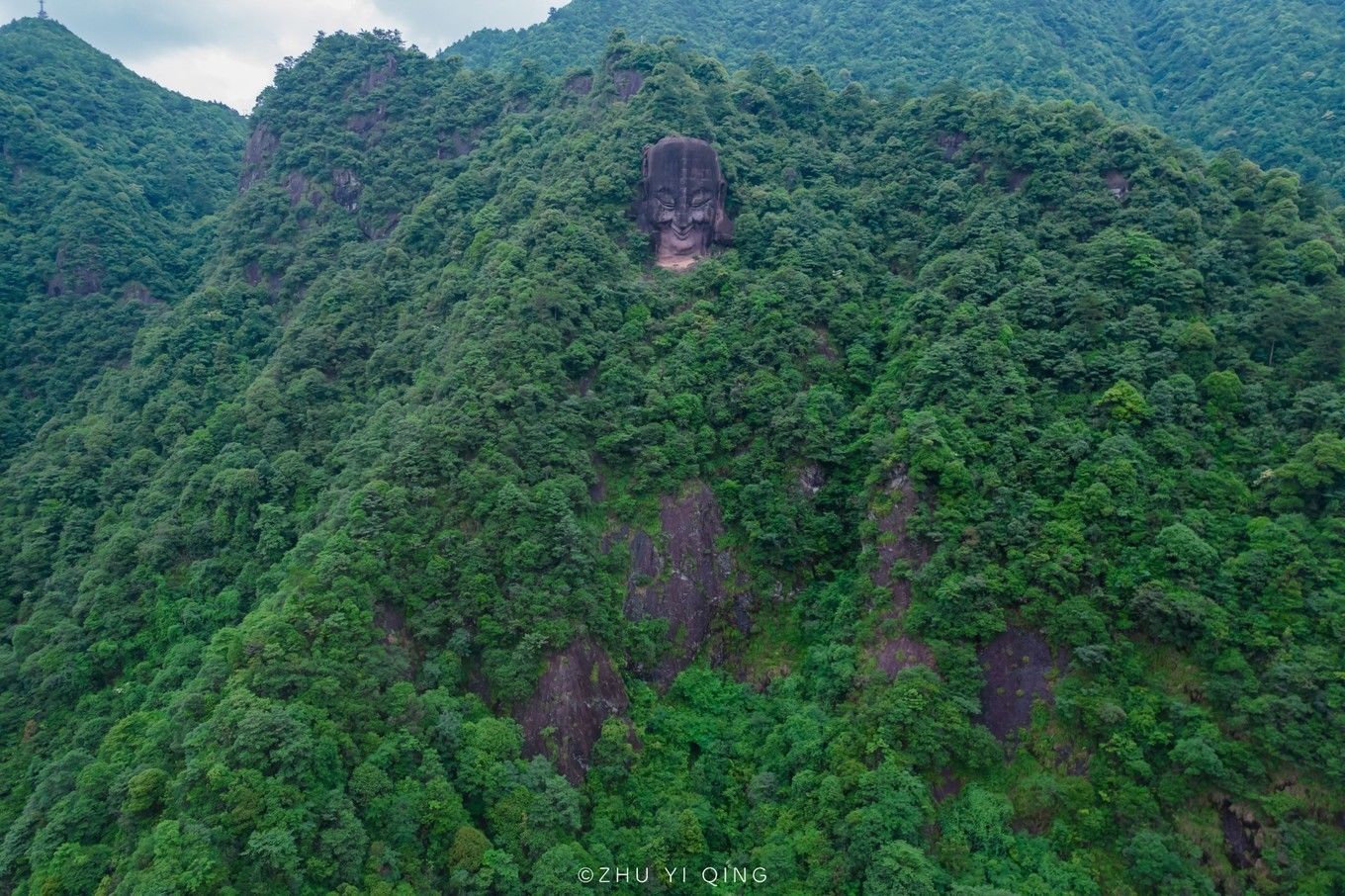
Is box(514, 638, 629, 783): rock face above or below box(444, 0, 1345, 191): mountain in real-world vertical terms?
below

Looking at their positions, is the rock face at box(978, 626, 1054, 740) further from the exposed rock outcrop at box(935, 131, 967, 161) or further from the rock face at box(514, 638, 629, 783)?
the exposed rock outcrop at box(935, 131, 967, 161)

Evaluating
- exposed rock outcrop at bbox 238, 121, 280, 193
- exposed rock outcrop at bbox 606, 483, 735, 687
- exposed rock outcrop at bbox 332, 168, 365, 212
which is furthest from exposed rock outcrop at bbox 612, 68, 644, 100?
exposed rock outcrop at bbox 606, 483, 735, 687

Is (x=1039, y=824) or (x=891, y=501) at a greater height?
(x=891, y=501)

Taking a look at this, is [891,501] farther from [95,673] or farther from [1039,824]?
[95,673]

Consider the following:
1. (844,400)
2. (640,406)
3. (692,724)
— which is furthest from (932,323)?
(692,724)

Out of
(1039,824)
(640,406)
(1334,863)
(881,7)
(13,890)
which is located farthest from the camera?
(881,7)

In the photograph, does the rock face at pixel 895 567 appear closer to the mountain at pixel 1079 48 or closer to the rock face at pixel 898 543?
the rock face at pixel 898 543

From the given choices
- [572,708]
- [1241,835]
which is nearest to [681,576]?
[572,708]
